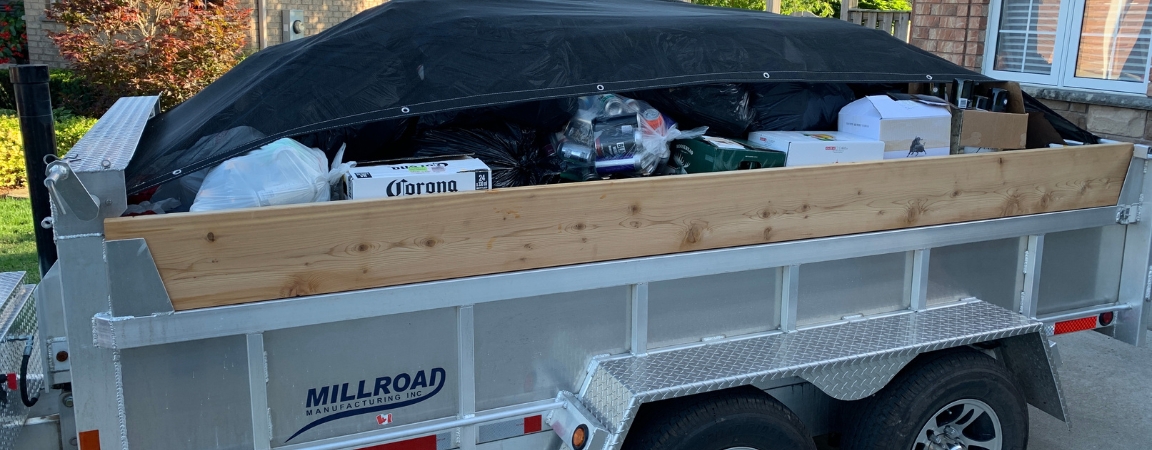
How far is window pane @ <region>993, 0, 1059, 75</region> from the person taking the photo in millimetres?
7215

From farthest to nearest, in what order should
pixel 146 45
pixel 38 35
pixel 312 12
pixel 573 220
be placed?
pixel 312 12 → pixel 38 35 → pixel 146 45 → pixel 573 220

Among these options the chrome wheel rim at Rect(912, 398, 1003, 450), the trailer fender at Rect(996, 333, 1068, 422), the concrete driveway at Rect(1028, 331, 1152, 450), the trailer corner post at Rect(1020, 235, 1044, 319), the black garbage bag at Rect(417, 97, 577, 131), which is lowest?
the concrete driveway at Rect(1028, 331, 1152, 450)

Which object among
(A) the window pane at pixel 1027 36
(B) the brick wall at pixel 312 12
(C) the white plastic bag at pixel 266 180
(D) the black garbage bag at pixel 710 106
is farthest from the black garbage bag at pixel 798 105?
(B) the brick wall at pixel 312 12

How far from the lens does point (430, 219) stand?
7.91 ft

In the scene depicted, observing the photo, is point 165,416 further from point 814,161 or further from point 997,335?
point 997,335

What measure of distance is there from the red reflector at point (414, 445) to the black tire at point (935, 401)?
1.55 metres

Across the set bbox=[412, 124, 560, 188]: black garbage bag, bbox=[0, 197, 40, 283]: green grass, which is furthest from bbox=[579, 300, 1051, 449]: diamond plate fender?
bbox=[0, 197, 40, 283]: green grass

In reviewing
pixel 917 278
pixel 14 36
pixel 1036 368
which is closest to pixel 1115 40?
pixel 1036 368

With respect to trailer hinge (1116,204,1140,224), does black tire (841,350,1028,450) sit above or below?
below

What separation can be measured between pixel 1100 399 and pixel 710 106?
2918 mm

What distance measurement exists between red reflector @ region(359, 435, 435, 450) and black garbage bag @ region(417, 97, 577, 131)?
1113 mm

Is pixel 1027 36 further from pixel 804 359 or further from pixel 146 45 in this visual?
pixel 146 45

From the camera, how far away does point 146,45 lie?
10.3 metres

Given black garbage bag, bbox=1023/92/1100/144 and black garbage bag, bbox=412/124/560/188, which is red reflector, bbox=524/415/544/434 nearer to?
black garbage bag, bbox=412/124/560/188
